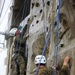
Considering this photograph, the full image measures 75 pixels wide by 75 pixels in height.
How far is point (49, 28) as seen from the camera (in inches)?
258

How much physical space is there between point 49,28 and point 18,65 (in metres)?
2.35

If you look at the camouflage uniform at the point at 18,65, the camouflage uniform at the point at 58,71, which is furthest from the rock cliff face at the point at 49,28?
the camouflage uniform at the point at 18,65

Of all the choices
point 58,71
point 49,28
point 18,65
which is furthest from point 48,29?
point 18,65

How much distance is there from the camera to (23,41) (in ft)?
28.8

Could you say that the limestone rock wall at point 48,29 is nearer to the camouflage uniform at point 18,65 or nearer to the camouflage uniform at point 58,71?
the camouflage uniform at point 58,71

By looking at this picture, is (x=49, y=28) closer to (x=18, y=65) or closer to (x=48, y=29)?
(x=48, y=29)

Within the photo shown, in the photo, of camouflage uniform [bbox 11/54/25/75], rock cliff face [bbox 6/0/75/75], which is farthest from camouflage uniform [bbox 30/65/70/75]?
camouflage uniform [bbox 11/54/25/75]

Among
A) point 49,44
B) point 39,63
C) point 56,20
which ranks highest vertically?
point 56,20

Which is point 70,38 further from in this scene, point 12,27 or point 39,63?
point 12,27

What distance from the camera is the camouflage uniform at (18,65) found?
8.35 m

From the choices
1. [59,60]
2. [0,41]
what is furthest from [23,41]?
[0,41]

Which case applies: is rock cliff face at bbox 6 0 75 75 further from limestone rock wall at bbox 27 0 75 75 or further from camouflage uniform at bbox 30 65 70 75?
camouflage uniform at bbox 30 65 70 75

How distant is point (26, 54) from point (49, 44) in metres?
2.01

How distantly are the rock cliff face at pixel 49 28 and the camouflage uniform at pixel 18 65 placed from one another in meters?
0.52
